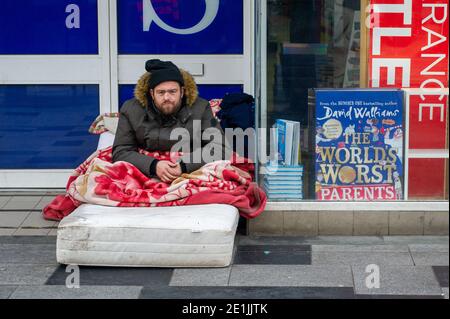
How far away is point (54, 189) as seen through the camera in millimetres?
7660

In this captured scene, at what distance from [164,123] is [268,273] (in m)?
1.37

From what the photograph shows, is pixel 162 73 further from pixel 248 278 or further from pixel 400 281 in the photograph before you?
pixel 400 281

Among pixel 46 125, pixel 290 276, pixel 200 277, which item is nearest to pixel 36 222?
pixel 46 125

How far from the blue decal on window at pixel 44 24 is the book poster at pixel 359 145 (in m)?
2.14

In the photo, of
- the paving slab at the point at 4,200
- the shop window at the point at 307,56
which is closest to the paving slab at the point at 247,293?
the shop window at the point at 307,56

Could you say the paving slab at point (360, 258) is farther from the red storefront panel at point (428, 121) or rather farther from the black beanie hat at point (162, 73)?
the black beanie hat at point (162, 73)

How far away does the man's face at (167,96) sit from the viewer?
630cm

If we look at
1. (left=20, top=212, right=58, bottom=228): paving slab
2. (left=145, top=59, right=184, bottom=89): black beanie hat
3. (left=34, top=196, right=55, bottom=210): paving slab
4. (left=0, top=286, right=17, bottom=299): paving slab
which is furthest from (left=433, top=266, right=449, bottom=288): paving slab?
(left=34, top=196, right=55, bottom=210): paving slab

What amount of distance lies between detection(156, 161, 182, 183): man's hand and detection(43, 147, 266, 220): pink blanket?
0.04m

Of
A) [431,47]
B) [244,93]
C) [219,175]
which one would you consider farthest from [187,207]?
[431,47]

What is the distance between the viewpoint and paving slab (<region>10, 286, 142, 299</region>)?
5199mm

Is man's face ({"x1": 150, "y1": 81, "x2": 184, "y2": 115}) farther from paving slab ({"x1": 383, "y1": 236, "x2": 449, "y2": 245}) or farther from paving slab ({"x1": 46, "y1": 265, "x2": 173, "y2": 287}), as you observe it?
paving slab ({"x1": 383, "y1": 236, "x2": 449, "y2": 245})

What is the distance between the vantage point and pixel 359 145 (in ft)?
20.9

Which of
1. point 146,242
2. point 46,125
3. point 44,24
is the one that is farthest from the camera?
point 46,125
